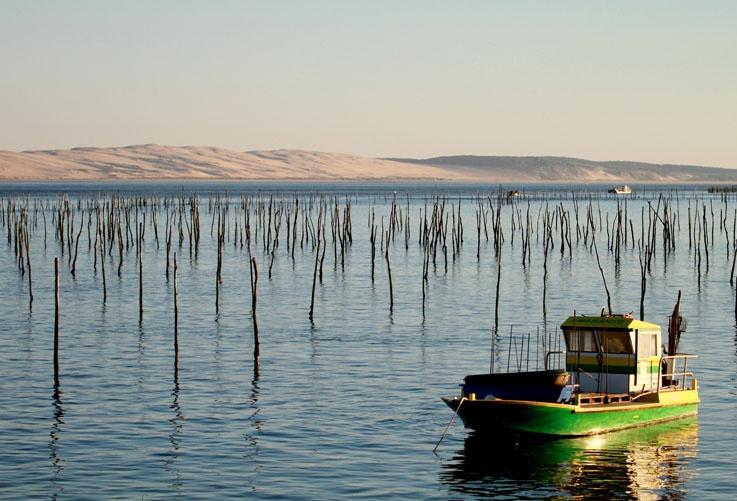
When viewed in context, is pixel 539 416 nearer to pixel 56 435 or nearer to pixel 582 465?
pixel 582 465

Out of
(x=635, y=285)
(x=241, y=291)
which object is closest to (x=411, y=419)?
(x=241, y=291)

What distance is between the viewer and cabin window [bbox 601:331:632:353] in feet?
93.5

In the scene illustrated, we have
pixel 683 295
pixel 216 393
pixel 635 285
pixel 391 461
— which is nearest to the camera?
pixel 391 461

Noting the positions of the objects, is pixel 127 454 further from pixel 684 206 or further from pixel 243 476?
pixel 684 206

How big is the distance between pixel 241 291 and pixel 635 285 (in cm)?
1859

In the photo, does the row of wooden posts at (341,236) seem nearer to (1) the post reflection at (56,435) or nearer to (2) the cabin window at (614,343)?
(1) the post reflection at (56,435)

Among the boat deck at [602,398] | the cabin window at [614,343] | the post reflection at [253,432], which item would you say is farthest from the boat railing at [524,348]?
the post reflection at [253,432]

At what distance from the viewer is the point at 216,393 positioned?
31844mm

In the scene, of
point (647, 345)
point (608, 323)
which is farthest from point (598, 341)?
point (647, 345)

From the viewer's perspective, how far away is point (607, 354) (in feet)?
94.0

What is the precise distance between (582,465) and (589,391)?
3.87m

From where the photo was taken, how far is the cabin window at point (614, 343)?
28500 mm

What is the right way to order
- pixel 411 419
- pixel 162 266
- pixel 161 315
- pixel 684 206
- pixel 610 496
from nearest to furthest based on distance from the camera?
pixel 610 496
pixel 411 419
pixel 161 315
pixel 162 266
pixel 684 206

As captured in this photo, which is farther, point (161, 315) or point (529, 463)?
point (161, 315)
